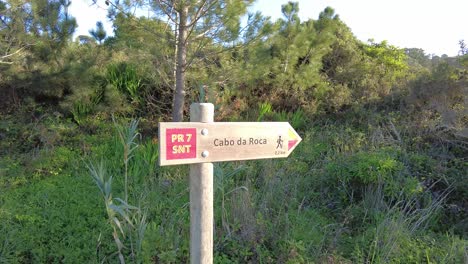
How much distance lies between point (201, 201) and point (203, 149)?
10.0 inches

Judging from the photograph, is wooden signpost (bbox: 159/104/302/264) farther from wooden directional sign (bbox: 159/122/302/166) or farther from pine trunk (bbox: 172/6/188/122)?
pine trunk (bbox: 172/6/188/122)

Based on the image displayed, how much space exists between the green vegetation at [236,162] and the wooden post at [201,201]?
65 centimetres

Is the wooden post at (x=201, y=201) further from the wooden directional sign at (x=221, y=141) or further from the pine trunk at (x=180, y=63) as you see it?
the pine trunk at (x=180, y=63)

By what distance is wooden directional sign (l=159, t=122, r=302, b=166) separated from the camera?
5.65 ft

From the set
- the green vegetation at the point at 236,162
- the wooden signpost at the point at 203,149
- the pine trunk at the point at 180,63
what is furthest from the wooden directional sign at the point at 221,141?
the pine trunk at the point at 180,63

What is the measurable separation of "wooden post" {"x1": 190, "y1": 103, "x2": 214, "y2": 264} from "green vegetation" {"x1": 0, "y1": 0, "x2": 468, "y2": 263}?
2.12ft

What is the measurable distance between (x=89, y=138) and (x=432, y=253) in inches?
182

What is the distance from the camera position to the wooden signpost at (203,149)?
68.2 inches

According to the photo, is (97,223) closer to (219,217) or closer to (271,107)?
(219,217)

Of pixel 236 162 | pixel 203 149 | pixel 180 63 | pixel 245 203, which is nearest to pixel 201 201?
pixel 203 149

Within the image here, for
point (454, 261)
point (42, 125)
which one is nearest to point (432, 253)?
point (454, 261)

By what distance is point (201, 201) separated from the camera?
1882mm

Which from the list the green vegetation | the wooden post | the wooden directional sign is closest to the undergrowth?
the green vegetation

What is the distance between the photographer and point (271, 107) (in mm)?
7211
